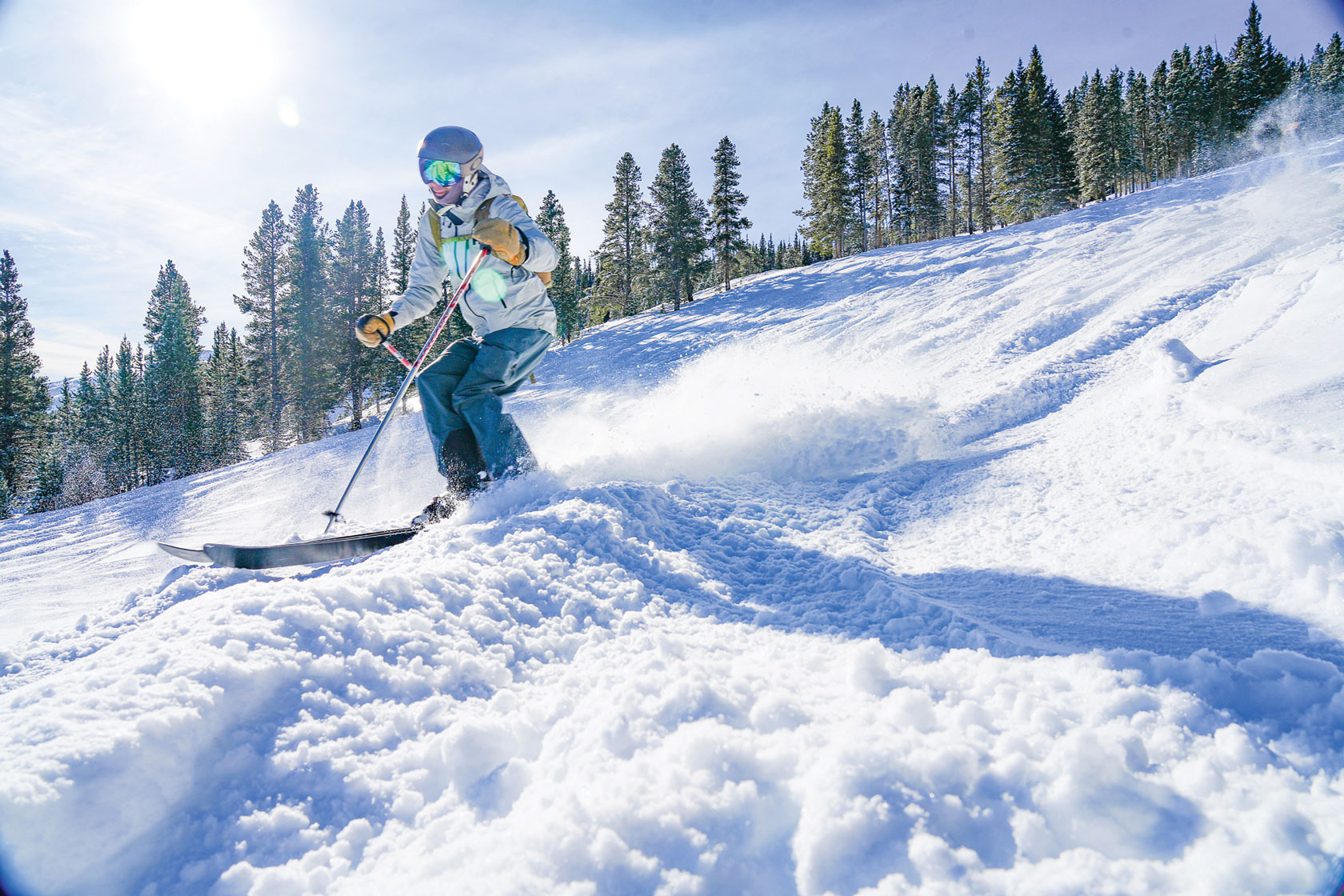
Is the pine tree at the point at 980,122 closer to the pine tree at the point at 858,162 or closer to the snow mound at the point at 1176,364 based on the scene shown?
the pine tree at the point at 858,162

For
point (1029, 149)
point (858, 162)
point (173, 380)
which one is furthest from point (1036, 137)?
point (173, 380)

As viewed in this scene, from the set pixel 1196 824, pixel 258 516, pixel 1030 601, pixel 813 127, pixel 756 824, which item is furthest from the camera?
pixel 813 127

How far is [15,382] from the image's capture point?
27.7m

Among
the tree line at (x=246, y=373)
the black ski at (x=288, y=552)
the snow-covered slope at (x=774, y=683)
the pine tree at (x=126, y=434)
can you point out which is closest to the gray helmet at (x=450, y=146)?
the snow-covered slope at (x=774, y=683)

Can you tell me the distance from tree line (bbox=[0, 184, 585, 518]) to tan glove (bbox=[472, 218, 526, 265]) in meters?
20.7

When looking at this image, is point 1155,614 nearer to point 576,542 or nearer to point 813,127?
point 576,542

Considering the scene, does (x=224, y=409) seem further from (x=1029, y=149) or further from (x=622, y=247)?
(x=1029, y=149)

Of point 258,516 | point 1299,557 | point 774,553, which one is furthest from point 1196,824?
point 258,516

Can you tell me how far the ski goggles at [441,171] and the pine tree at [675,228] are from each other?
104 feet

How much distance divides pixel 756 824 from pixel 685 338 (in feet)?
67.9

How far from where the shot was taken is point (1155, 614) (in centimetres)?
206

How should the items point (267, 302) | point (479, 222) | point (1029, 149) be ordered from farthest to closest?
point (1029, 149), point (267, 302), point (479, 222)

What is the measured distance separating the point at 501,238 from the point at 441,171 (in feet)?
2.28

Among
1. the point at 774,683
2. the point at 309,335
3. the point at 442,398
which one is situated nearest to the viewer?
the point at 774,683
